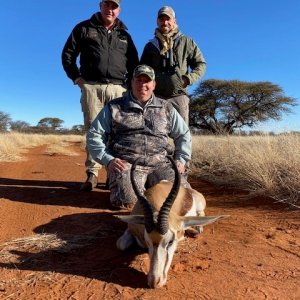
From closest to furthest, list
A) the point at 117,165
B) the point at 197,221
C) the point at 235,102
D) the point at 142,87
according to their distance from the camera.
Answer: the point at 197,221
the point at 117,165
the point at 142,87
the point at 235,102

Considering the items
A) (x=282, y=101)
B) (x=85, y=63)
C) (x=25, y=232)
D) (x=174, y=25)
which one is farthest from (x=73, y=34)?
(x=282, y=101)

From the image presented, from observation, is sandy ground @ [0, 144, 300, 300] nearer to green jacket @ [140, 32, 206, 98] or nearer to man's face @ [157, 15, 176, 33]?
green jacket @ [140, 32, 206, 98]

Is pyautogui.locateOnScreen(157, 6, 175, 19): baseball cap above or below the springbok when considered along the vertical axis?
above

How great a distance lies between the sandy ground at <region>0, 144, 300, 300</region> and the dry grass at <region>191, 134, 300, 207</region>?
38cm

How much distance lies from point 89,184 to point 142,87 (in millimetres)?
1987

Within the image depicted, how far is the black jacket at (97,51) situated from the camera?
6.52m

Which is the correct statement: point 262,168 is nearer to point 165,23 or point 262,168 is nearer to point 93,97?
point 165,23

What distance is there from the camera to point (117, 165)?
536cm

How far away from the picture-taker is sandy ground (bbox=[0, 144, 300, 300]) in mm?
3375

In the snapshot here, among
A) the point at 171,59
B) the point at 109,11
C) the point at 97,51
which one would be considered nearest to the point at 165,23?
the point at 171,59

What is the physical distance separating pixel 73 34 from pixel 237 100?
2101 cm

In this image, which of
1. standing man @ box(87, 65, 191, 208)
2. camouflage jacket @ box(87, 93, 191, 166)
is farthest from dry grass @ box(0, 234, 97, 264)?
camouflage jacket @ box(87, 93, 191, 166)

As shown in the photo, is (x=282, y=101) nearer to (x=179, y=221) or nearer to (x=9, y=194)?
(x=9, y=194)

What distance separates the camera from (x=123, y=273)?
12.1 feet
